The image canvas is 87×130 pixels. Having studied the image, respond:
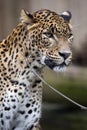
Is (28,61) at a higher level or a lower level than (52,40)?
lower

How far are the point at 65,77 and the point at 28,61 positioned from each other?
186 inches

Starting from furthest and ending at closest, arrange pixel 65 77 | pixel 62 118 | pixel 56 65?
pixel 65 77 → pixel 62 118 → pixel 56 65

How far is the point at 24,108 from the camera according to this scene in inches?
380

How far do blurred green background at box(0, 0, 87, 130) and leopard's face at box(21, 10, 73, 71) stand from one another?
2.65m

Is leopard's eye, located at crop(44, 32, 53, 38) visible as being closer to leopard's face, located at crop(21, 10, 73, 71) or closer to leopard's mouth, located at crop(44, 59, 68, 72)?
leopard's face, located at crop(21, 10, 73, 71)

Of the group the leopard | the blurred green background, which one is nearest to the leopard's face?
the leopard

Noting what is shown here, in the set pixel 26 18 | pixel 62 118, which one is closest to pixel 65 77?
pixel 62 118

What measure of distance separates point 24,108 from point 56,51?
939 millimetres

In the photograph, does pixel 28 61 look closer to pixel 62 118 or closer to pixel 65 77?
pixel 62 118

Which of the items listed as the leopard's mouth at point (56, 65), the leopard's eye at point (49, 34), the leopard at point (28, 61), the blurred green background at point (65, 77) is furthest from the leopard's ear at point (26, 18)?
the blurred green background at point (65, 77)

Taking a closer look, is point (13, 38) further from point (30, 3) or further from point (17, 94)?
point (30, 3)

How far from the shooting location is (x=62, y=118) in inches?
538

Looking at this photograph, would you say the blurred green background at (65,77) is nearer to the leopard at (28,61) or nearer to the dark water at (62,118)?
the dark water at (62,118)

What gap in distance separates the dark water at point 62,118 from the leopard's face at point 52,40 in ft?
11.6
